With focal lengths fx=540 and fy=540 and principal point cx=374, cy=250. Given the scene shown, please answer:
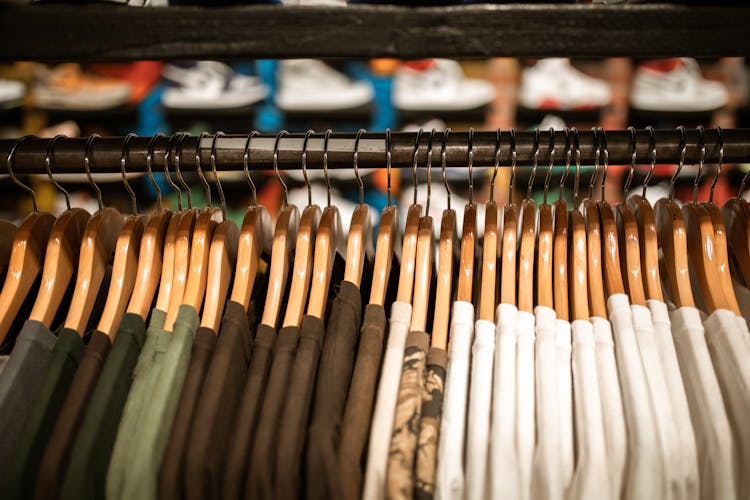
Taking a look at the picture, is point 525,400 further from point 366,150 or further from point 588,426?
point 366,150

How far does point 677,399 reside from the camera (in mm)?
527

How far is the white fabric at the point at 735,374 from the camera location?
514 mm

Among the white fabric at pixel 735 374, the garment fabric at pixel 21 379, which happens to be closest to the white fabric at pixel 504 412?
the white fabric at pixel 735 374

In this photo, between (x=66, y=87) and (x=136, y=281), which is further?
(x=66, y=87)

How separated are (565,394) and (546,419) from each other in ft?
0.13

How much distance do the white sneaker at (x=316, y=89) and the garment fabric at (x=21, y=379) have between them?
1295mm

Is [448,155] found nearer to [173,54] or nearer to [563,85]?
[173,54]

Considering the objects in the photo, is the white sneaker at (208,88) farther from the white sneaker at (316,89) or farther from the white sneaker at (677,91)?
the white sneaker at (677,91)

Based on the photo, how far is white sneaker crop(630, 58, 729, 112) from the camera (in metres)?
1.73

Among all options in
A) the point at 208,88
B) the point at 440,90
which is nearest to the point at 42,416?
the point at 208,88

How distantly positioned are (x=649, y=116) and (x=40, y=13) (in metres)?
1.75

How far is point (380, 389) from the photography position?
54 centimetres

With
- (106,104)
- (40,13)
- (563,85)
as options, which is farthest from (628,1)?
(106,104)

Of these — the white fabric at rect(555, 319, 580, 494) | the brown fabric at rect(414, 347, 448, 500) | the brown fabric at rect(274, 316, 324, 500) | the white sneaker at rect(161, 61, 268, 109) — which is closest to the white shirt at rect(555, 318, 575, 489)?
the white fabric at rect(555, 319, 580, 494)
